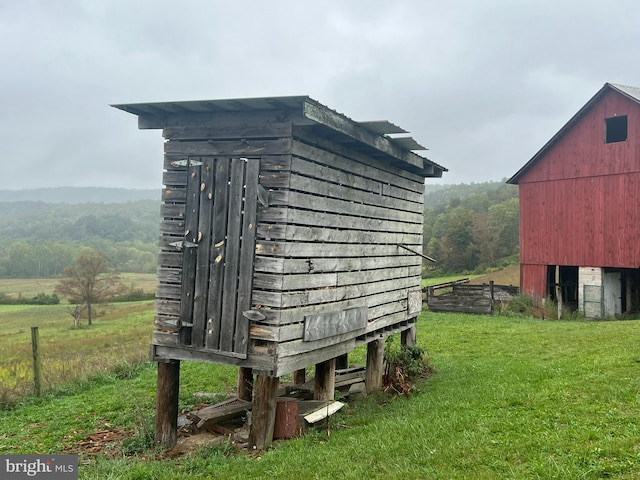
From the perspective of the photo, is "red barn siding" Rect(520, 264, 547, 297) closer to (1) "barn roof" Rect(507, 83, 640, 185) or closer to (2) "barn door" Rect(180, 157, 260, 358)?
(1) "barn roof" Rect(507, 83, 640, 185)

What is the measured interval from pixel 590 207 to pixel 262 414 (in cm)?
2016

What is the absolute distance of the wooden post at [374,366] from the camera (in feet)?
35.5

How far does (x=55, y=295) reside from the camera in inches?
1896

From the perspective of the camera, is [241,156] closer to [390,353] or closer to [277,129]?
[277,129]

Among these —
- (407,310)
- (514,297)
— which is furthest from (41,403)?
(514,297)

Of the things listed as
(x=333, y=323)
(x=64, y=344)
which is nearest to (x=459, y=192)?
(x=64, y=344)

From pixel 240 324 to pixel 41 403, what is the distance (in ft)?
23.0

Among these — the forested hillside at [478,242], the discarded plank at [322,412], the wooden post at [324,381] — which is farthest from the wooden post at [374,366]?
the forested hillside at [478,242]

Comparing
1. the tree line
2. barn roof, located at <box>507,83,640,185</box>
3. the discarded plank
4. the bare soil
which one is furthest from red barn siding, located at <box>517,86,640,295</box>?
the tree line

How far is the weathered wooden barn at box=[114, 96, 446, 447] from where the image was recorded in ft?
24.3

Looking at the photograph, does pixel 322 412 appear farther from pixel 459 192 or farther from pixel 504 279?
pixel 459 192

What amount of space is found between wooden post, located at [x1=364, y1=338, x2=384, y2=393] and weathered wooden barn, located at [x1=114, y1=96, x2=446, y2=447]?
71.9 inches

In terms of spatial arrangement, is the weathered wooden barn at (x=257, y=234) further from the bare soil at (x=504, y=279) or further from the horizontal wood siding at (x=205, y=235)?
the bare soil at (x=504, y=279)

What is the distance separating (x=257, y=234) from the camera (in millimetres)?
7469
